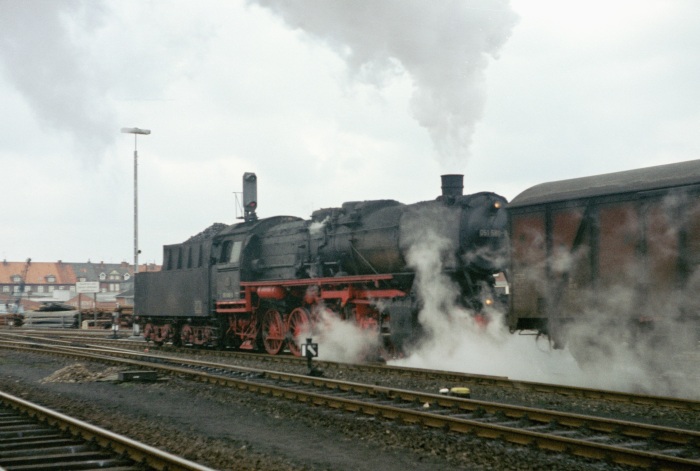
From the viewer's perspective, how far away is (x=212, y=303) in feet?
73.9

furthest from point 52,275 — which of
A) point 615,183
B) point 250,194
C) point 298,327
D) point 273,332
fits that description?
point 615,183

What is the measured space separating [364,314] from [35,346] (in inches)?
516

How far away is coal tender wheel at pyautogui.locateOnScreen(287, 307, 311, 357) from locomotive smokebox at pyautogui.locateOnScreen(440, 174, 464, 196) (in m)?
4.85

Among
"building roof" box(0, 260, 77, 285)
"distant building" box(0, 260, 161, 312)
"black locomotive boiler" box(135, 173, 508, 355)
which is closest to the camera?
"black locomotive boiler" box(135, 173, 508, 355)

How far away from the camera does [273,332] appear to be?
2042cm

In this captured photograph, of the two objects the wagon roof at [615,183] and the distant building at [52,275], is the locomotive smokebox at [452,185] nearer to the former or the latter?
the wagon roof at [615,183]

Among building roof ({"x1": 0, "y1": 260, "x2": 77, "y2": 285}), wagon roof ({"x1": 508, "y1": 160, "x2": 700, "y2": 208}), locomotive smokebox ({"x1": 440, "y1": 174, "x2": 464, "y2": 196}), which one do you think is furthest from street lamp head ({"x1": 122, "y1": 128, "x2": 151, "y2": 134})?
building roof ({"x1": 0, "y1": 260, "x2": 77, "y2": 285})

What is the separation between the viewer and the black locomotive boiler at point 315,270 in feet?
51.0

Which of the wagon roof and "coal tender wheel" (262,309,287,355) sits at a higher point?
the wagon roof

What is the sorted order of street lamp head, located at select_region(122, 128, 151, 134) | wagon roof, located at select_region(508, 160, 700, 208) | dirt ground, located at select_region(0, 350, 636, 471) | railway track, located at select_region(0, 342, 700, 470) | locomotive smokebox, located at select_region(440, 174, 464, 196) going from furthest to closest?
street lamp head, located at select_region(122, 128, 151, 134)
locomotive smokebox, located at select_region(440, 174, 464, 196)
wagon roof, located at select_region(508, 160, 700, 208)
dirt ground, located at select_region(0, 350, 636, 471)
railway track, located at select_region(0, 342, 700, 470)

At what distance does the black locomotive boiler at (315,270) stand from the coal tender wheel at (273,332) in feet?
0.14

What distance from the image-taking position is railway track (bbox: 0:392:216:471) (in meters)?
7.14

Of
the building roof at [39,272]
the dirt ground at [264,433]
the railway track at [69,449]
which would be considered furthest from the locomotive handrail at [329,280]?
the building roof at [39,272]

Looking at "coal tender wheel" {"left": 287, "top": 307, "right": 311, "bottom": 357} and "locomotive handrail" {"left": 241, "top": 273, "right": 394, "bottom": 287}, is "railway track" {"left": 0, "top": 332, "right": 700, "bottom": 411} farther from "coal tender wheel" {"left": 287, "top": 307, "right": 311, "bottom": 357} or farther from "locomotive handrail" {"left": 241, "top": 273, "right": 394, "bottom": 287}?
"locomotive handrail" {"left": 241, "top": 273, "right": 394, "bottom": 287}
